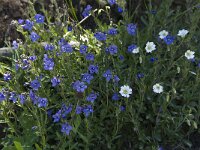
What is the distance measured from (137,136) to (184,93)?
19.5 inches

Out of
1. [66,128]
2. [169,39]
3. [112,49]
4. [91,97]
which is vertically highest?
[169,39]

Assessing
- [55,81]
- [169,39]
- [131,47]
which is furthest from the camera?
[131,47]

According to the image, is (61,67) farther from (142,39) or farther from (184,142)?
(184,142)

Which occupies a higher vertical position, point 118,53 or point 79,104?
point 118,53

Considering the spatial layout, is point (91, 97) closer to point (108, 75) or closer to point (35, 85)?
point (108, 75)

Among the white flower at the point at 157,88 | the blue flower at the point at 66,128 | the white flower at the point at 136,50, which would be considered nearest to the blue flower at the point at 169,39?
the white flower at the point at 136,50

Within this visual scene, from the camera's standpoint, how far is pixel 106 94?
124 inches

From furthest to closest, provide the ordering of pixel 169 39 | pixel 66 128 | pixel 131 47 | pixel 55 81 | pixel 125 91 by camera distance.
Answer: pixel 131 47 → pixel 169 39 → pixel 125 91 → pixel 55 81 → pixel 66 128

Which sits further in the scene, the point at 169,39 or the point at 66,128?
the point at 169,39

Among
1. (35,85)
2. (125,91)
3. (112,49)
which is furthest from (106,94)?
(35,85)

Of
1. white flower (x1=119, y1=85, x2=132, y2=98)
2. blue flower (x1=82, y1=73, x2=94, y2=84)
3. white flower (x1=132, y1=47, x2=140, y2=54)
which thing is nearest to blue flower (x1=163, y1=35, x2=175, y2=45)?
white flower (x1=132, y1=47, x2=140, y2=54)

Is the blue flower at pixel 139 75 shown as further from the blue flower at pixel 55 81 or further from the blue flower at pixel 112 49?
the blue flower at pixel 55 81

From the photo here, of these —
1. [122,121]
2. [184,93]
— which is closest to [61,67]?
[122,121]

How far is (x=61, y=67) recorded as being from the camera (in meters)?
3.32
